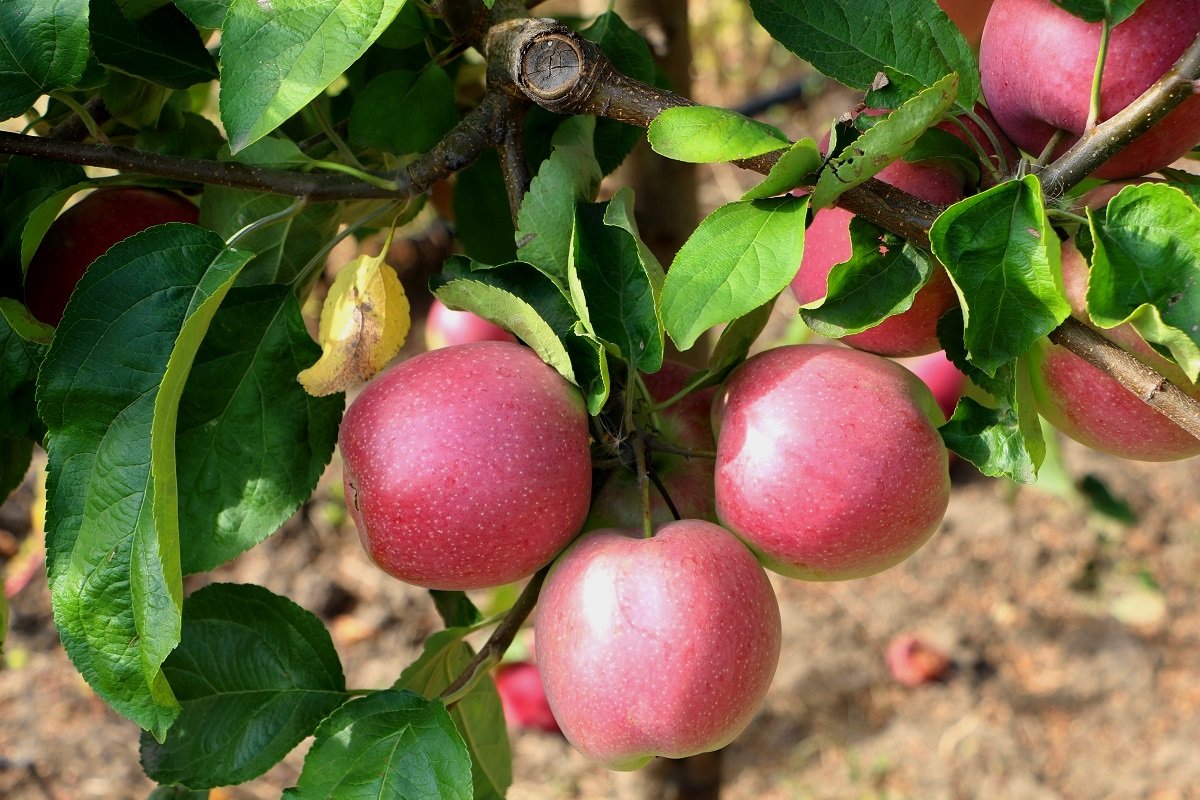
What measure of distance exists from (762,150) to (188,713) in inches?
20.8

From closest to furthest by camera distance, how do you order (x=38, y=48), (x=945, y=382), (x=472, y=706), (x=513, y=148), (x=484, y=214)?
1. (x=38, y=48)
2. (x=513, y=148)
3. (x=472, y=706)
4. (x=484, y=214)
5. (x=945, y=382)

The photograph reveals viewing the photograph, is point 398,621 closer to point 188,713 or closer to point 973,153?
point 188,713

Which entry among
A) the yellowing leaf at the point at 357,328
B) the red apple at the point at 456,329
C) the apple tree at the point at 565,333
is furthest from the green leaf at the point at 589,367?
the red apple at the point at 456,329

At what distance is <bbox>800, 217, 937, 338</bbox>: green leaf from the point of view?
1.92ft

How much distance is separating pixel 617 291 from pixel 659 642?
0.20 meters

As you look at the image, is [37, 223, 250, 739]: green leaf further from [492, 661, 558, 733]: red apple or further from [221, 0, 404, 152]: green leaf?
[492, 661, 558, 733]: red apple

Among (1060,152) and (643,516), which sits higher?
(1060,152)

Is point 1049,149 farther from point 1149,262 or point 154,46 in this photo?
point 154,46

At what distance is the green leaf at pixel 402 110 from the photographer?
2.43ft

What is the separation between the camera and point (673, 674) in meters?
0.60

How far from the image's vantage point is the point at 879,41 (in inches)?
23.8

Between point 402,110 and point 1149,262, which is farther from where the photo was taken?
point 402,110

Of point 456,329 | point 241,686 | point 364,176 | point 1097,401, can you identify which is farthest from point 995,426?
point 456,329

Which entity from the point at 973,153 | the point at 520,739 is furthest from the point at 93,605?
the point at 520,739
